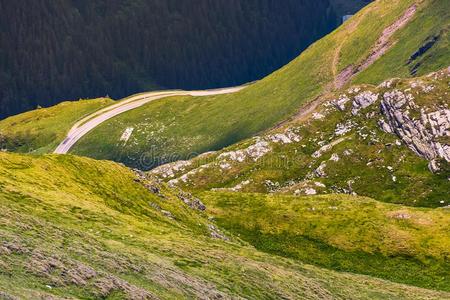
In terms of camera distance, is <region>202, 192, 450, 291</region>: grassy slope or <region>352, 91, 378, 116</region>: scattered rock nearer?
<region>202, 192, 450, 291</region>: grassy slope

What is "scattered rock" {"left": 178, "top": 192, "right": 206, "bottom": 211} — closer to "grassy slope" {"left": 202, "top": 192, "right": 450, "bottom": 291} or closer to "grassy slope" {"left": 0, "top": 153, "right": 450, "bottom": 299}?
"grassy slope" {"left": 202, "top": 192, "right": 450, "bottom": 291}

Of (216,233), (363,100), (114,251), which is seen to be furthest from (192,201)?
(363,100)

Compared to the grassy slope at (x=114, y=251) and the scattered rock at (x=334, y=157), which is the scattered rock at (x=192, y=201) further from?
the scattered rock at (x=334, y=157)

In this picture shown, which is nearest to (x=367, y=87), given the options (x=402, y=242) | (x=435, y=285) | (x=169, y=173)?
(x=169, y=173)

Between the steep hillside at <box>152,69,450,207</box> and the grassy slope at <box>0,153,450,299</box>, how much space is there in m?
72.4

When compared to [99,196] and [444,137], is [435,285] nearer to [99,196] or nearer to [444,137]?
[99,196]

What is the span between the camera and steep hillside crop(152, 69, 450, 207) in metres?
162

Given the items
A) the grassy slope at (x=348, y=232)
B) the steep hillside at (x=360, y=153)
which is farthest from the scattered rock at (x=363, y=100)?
the grassy slope at (x=348, y=232)

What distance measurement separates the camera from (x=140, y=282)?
5319 centimetres

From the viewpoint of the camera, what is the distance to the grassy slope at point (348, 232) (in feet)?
331

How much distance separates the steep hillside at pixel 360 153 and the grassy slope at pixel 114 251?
72.4m

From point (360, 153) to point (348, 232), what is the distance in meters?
66.5

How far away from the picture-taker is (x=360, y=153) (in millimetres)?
173000

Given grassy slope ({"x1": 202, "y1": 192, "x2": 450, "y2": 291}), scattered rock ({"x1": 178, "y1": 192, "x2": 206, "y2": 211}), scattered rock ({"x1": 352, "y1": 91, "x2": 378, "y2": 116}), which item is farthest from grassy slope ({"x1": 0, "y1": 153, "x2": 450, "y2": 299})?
scattered rock ({"x1": 352, "y1": 91, "x2": 378, "y2": 116})
